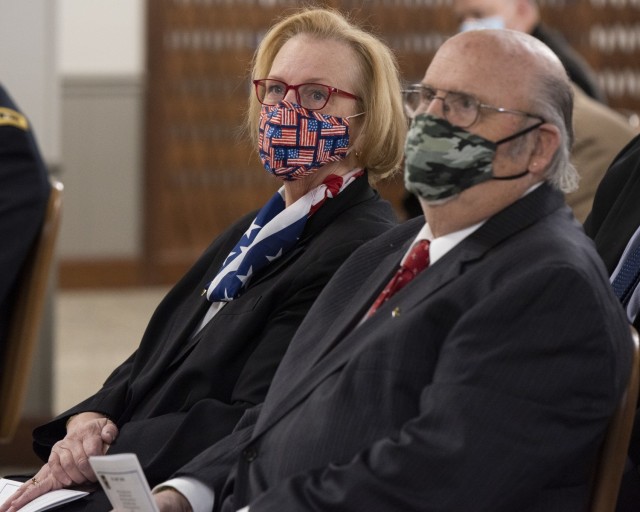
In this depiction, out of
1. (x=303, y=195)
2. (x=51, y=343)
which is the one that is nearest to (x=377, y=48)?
(x=303, y=195)

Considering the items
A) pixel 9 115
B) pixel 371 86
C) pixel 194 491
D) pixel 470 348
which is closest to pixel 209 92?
pixel 9 115

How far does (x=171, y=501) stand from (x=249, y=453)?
8.8 inches

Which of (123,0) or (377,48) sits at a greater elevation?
(377,48)

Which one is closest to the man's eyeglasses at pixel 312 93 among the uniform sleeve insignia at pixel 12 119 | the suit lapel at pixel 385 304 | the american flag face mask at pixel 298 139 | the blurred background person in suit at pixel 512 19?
the american flag face mask at pixel 298 139

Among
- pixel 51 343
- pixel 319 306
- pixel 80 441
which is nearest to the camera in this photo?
pixel 319 306

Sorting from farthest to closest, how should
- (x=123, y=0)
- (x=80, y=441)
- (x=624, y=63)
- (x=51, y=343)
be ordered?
(x=624, y=63)
(x=123, y=0)
(x=51, y=343)
(x=80, y=441)

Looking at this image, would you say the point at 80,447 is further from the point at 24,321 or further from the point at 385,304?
the point at 24,321

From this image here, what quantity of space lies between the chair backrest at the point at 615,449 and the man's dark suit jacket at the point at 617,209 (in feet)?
1.87

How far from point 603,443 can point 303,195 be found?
1067 mm

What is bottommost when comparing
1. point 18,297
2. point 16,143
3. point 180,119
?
point 180,119

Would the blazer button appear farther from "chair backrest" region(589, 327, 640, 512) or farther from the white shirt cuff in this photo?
"chair backrest" region(589, 327, 640, 512)

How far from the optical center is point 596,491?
203cm

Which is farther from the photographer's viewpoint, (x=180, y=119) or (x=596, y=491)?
(x=180, y=119)

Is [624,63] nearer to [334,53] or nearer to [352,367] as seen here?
[334,53]
